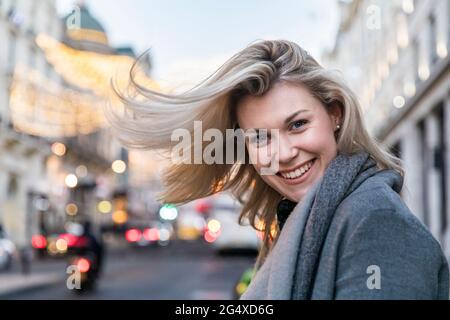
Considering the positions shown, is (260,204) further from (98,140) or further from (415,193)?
(98,140)

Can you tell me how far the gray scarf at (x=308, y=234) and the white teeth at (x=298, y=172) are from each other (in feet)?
0.29

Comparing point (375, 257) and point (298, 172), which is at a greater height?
point (298, 172)

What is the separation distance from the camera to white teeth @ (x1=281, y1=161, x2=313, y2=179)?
1.76 m

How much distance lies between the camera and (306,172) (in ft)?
5.78

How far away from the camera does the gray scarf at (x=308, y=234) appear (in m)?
1.49

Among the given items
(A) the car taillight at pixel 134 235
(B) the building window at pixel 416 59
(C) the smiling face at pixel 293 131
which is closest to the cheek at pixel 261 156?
(C) the smiling face at pixel 293 131

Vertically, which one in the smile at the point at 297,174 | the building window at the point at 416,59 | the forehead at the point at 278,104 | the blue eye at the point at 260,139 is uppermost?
the building window at the point at 416,59

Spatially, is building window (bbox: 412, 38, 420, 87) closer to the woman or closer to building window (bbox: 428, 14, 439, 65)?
building window (bbox: 428, 14, 439, 65)

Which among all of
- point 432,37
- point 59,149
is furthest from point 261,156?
point 59,149

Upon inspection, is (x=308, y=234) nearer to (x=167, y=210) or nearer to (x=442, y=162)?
(x=167, y=210)

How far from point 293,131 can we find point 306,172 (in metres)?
0.10

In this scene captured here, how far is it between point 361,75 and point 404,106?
15395 millimetres

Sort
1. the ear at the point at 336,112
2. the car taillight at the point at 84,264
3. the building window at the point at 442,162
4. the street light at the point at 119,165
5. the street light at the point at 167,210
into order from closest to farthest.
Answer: the ear at the point at 336,112 → the street light at the point at 167,210 → the car taillight at the point at 84,264 → the building window at the point at 442,162 → the street light at the point at 119,165

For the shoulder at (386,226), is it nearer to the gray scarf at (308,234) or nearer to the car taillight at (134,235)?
the gray scarf at (308,234)
